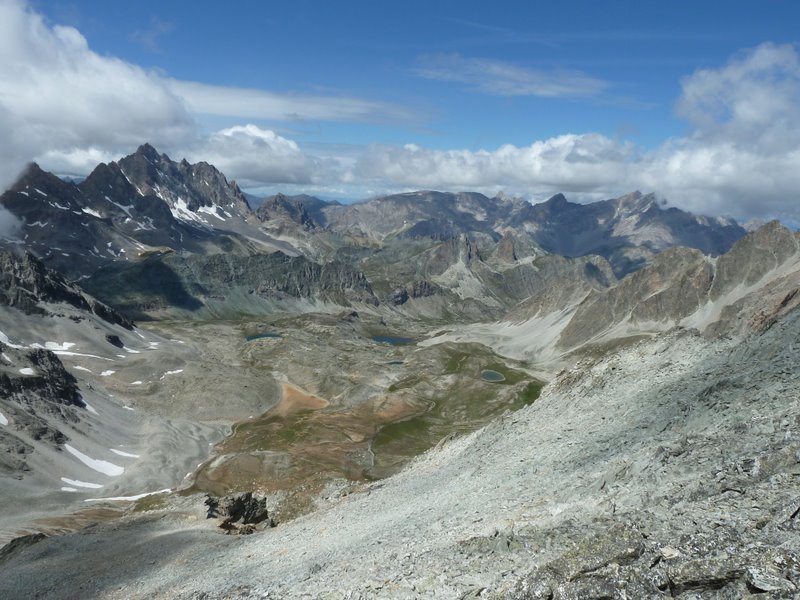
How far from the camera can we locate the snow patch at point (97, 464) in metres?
116

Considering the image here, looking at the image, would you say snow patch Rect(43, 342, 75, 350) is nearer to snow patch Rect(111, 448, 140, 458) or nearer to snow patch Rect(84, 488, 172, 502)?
snow patch Rect(111, 448, 140, 458)

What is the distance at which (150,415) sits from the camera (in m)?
153

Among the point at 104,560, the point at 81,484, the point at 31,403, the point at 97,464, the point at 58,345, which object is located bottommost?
the point at 81,484

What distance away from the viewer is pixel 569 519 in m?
29.3

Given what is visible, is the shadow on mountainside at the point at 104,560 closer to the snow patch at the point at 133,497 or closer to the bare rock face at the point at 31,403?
the snow patch at the point at 133,497

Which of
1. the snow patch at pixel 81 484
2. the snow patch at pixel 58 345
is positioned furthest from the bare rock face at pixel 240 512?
the snow patch at pixel 58 345

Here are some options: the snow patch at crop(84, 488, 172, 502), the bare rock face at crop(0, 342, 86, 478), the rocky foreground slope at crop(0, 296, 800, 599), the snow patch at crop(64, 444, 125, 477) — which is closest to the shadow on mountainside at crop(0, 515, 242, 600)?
the rocky foreground slope at crop(0, 296, 800, 599)

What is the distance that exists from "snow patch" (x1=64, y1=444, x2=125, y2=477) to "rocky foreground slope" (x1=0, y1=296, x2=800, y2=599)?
174 ft

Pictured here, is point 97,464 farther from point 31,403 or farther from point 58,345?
point 58,345

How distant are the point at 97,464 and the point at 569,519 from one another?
115 m

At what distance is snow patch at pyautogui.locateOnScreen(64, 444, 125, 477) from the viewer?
116 m

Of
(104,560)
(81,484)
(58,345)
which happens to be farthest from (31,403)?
(104,560)

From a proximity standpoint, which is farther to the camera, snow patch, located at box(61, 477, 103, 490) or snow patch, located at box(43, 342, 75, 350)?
snow patch, located at box(43, 342, 75, 350)

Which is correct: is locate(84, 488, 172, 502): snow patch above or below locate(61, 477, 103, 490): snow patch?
below
